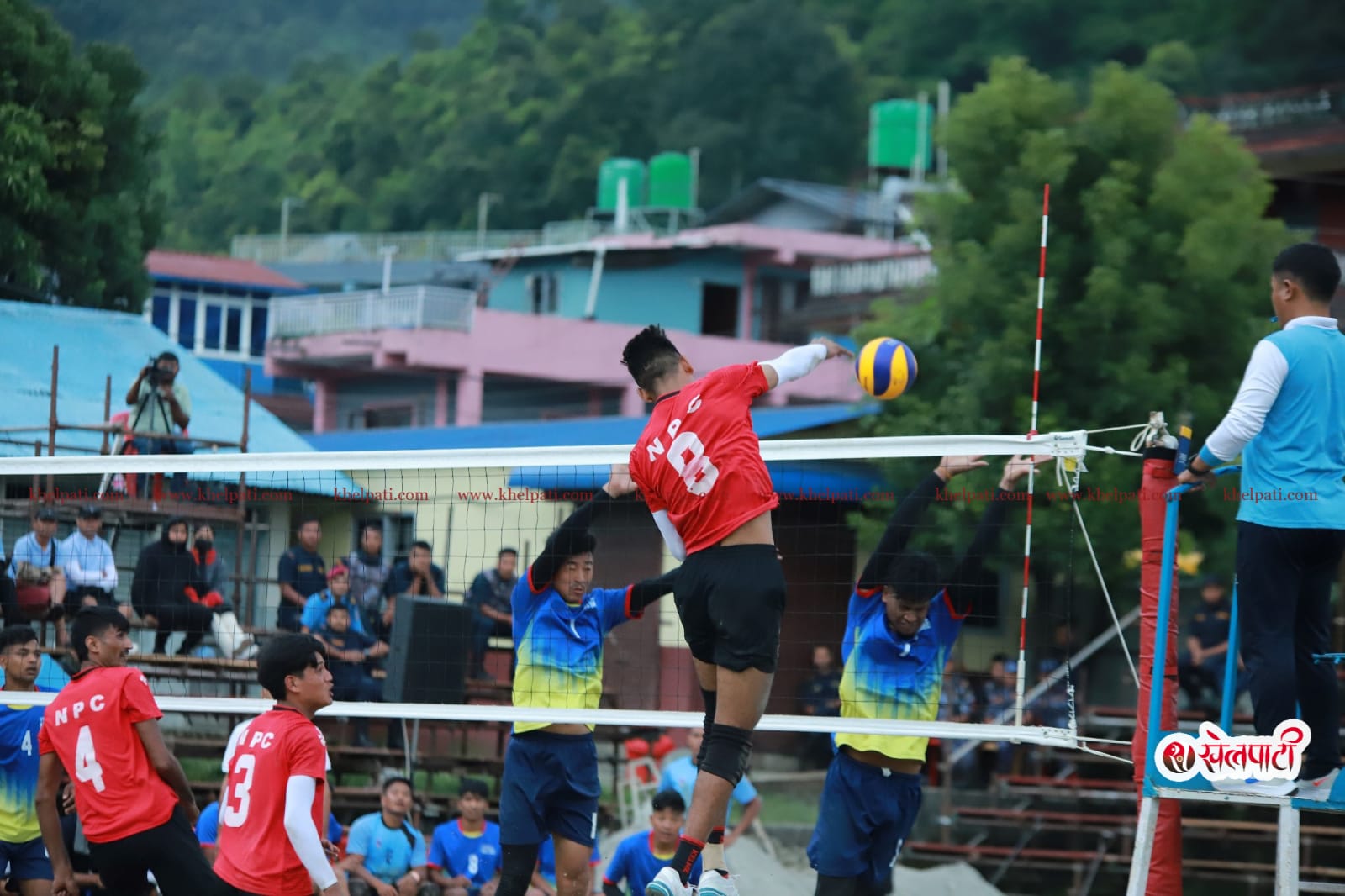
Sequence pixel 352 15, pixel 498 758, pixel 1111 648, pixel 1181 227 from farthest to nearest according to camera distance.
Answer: pixel 352 15, pixel 1111 648, pixel 1181 227, pixel 498 758

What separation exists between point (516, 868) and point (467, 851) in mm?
4149

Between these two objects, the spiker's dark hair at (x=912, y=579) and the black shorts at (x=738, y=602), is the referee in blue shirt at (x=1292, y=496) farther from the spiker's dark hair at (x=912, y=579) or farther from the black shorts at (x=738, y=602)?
the black shorts at (x=738, y=602)

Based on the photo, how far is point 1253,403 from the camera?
7578 mm

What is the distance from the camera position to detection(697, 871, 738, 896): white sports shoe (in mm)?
6824

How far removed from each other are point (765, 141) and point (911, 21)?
331 inches

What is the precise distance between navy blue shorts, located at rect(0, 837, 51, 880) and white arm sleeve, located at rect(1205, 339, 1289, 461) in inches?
297

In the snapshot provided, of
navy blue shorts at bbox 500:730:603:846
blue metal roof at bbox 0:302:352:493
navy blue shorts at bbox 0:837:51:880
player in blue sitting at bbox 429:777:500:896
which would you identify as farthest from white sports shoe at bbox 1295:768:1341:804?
blue metal roof at bbox 0:302:352:493

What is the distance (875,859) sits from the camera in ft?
30.6

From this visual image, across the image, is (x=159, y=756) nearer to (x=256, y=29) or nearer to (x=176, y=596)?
(x=176, y=596)

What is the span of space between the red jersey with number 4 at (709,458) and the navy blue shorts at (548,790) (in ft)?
7.67

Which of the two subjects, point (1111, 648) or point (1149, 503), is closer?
point (1149, 503)

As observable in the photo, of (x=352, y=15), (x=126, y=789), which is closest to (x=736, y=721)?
(x=126, y=789)

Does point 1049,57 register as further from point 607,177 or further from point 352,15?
point 352,15

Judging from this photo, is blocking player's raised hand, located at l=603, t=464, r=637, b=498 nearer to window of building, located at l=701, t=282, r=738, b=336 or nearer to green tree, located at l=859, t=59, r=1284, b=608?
green tree, located at l=859, t=59, r=1284, b=608
